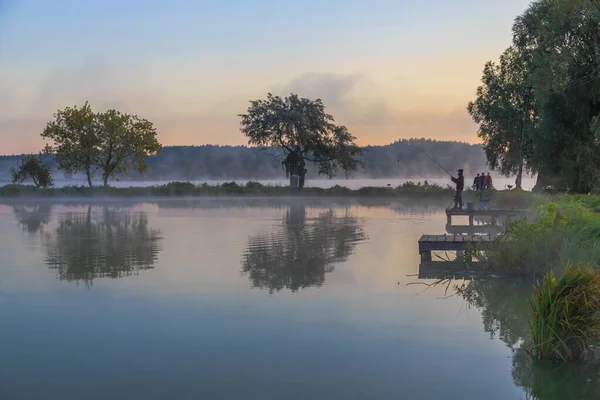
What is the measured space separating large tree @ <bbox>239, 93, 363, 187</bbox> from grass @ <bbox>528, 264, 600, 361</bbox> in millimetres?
58448

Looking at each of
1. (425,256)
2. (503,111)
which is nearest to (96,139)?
(503,111)

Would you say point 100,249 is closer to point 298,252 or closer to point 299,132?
point 298,252

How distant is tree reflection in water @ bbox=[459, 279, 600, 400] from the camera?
26.6 feet

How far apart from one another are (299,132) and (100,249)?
4638cm

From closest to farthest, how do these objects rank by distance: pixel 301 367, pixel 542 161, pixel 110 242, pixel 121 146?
pixel 301 367
pixel 110 242
pixel 542 161
pixel 121 146

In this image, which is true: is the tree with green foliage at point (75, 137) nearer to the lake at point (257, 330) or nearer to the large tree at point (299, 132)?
the large tree at point (299, 132)

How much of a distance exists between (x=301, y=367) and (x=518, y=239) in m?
8.55

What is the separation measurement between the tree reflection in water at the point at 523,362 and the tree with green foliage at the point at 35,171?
214 feet

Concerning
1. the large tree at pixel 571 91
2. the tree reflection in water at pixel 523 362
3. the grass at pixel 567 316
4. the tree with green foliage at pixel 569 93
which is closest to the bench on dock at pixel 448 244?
the tree reflection in water at pixel 523 362

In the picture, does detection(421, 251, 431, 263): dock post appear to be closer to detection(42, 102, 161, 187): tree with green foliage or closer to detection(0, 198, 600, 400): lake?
detection(0, 198, 600, 400): lake

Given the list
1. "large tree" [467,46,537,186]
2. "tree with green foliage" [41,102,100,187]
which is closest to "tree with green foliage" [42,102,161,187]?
"tree with green foliage" [41,102,100,187]

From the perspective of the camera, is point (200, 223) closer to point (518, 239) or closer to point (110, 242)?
point (110, 242)

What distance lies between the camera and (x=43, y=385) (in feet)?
27.1

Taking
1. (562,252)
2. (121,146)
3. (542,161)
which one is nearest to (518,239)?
(562,252)
